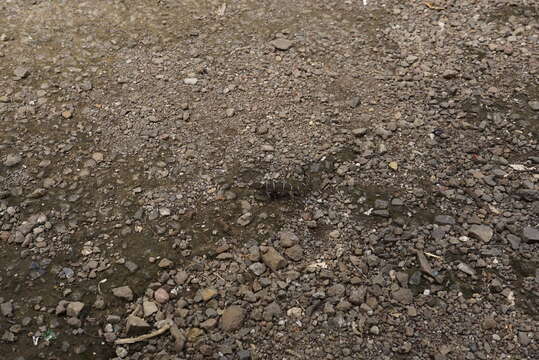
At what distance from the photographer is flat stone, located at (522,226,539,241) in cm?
313

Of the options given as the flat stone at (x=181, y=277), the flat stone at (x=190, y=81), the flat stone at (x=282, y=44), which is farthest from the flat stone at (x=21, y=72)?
the flat stone at (x=181, y=277)

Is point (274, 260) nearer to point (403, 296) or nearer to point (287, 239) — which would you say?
point (287, 239)

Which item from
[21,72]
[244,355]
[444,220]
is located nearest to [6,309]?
[244,355]

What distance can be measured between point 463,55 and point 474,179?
1.32m

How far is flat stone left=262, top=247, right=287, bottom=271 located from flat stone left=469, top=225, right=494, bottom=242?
113 centimetres

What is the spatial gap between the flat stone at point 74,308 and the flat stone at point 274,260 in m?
1.03

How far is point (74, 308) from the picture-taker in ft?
9.41

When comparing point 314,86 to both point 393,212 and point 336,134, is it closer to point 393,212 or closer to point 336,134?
point 336,134

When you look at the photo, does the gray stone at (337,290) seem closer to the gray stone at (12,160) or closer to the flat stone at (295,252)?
the flat stone at (295,252)

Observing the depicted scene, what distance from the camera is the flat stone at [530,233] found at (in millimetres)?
3134

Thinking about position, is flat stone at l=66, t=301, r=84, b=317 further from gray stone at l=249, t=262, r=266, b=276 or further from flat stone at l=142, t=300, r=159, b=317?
gray stone at l=249, t=262, r=266, b=276

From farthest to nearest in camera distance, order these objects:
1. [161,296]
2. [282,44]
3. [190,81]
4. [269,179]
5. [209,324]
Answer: [282,44]
[190,81]
[269,179]
[161,296]
[209,324]

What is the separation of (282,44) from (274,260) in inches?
81.4

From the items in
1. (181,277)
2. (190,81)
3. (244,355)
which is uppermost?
(190,81)
